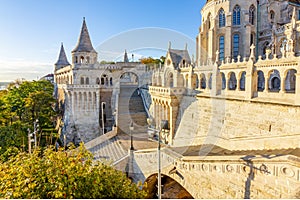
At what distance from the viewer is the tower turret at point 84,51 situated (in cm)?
3331

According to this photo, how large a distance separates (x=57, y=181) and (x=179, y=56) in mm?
17754

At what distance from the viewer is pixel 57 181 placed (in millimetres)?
5598

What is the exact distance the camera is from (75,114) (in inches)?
1180

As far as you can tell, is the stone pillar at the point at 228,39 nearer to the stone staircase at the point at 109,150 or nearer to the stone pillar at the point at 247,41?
the stone pillar at the point at 247,41

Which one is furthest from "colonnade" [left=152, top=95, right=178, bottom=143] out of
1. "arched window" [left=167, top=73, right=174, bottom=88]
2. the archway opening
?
the archway opening

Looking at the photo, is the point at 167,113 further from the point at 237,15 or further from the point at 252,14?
the point at 252,14

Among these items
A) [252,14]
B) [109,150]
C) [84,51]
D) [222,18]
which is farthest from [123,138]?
[252,14]

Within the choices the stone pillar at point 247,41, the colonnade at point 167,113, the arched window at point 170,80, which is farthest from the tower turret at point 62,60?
the stone pillar at point 247,41

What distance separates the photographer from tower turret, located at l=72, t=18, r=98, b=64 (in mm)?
33312

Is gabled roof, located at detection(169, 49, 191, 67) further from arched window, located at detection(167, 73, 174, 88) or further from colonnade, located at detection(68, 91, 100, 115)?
colonnade, located at detection(68, 91, 100, 115)

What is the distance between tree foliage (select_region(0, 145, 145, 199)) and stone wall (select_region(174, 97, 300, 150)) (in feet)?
25.6

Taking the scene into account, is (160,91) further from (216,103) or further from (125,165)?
(125,165)

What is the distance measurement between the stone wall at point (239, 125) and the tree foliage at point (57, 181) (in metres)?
7.79

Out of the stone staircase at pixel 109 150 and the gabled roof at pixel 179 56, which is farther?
the gabled roof at pixel 179 56
